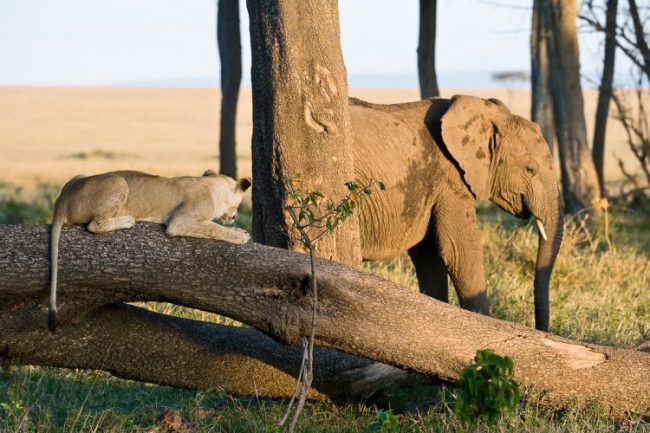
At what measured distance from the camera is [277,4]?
6484 millimetres

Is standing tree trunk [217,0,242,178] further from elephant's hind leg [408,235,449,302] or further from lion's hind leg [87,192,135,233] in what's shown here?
lion's hind leg [87,192,135,233]

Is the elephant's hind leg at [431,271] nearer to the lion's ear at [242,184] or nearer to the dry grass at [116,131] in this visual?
the lion's ear at [242,184]

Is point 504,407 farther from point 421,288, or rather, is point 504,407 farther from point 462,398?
point 421,288

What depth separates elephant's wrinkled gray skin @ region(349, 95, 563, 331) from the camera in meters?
8.41

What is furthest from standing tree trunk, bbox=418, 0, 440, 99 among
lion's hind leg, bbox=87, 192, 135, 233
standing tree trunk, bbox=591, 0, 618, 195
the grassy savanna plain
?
lion's hind leg, bbox=87, 192, 135, 233

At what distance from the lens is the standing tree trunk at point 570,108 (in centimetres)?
1355

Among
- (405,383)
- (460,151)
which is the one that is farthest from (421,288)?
(405,383)

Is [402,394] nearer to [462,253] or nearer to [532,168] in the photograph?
[462,253]

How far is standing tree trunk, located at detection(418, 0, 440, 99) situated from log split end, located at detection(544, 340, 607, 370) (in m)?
8.04

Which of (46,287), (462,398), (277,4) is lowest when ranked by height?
(462,398)

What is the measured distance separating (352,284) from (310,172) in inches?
44.3

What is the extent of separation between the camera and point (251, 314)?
18.0ft

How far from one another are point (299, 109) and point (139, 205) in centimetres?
124

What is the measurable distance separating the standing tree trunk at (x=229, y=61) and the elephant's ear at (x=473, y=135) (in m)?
7.45
